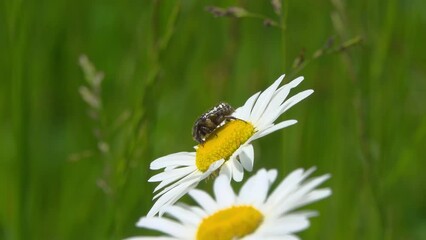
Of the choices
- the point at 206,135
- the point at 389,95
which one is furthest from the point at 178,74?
the point at 206,135

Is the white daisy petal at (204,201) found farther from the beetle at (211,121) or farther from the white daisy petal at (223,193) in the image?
the beetle at (211,121)

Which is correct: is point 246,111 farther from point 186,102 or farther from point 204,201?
point 186,102

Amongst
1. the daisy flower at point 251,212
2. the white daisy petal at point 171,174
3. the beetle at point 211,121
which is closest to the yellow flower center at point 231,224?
the daisy flower at point 251,212

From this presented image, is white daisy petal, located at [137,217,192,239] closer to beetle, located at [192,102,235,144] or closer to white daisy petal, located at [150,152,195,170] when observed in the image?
white daisy petal, located at [150,152,195,170]

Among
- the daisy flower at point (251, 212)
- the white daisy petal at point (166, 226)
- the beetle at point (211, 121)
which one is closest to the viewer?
the daisy flower at point (251, 212)

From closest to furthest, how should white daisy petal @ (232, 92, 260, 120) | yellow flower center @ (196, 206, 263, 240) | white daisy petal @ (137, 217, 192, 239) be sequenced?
yellow flower center @ (196, 206, 263, 240), white daisy petal @ (137, 217, 192, 239), white daisy petal @ (232, 92, 260, 120)

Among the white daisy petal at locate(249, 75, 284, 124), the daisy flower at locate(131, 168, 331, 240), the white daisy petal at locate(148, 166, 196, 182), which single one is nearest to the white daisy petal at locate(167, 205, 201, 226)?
the daisy flower at locate(131, 168, 331, 240)

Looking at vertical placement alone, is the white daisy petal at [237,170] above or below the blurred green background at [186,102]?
below

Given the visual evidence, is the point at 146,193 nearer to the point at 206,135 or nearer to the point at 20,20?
the point at 20,20
